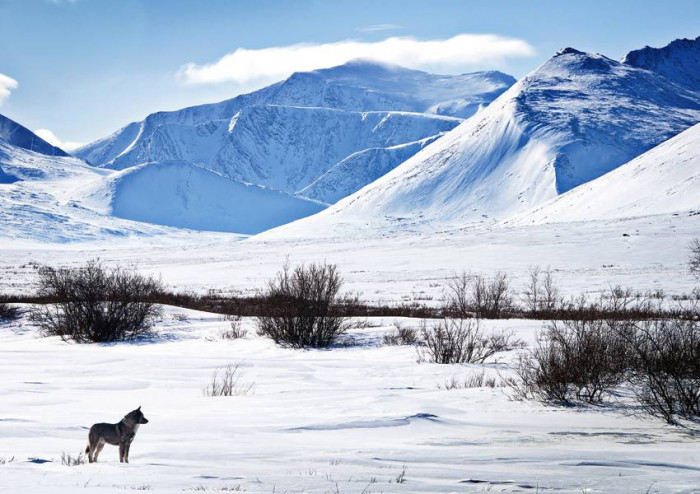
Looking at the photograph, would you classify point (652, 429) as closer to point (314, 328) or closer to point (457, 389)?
point (457, 389)

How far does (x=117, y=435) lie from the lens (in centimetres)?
571

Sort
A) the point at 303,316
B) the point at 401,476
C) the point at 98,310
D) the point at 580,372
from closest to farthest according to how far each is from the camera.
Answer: the point at 401,476 → the point at 580,372 → the point at 303,316 → the point at 98,310

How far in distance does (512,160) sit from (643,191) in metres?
Answer: 67.4

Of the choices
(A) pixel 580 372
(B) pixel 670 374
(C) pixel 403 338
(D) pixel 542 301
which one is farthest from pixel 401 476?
(D) pixel 542 301

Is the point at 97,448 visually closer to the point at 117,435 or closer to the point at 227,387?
the point at 117,435

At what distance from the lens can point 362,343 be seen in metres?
18.6

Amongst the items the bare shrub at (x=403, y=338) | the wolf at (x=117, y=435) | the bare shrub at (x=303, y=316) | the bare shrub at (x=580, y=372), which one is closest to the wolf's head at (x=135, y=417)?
the wolf at (x=117, y=435)

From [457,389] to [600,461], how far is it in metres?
4.10

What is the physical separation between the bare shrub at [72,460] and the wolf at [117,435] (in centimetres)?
10

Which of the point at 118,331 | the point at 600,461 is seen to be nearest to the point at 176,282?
the point at 118,331

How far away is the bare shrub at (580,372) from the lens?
9438mm

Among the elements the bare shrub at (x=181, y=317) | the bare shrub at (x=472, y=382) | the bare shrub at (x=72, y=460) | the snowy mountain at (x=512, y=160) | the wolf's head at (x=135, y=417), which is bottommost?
the bare shrub at (x=72, y=460)

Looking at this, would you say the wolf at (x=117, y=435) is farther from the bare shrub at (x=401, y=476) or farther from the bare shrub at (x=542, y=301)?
the bare shrub at (x=542, y=301)

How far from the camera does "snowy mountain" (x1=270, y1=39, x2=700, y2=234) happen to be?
153m
